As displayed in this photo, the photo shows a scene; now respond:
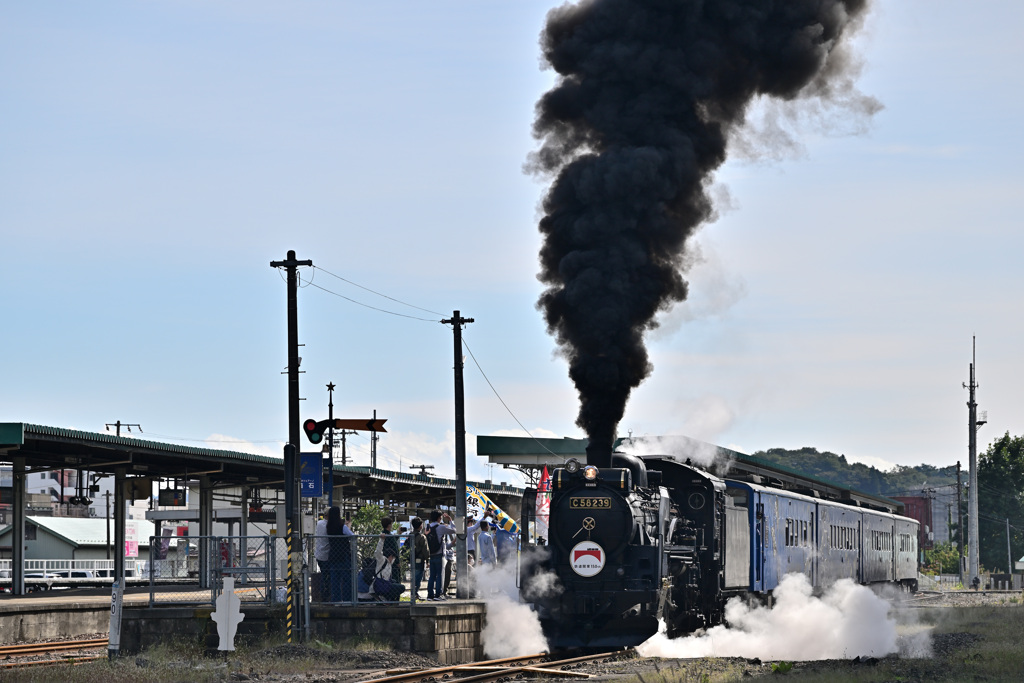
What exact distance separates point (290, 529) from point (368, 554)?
140 cm

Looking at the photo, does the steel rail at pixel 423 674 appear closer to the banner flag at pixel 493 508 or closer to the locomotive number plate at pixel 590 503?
the locomotive number plate at pixel 590 503

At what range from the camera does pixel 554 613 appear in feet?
62.8

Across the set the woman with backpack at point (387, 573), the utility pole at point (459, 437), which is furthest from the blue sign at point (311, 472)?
the utility pole at point (459, 437)

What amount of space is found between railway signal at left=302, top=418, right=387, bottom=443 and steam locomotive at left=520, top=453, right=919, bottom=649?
4.26 meters

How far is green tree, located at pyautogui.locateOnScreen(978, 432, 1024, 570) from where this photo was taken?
278ft

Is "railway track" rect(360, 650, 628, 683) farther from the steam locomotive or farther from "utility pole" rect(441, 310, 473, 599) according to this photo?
"utility pole" rect(441, 310, 473, 599)

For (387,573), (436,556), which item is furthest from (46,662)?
(436,556)

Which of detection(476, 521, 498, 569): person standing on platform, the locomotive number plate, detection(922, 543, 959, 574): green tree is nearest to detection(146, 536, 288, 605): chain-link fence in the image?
detection(476, 521, 498, 569): person standing on platform

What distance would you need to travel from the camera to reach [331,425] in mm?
22844

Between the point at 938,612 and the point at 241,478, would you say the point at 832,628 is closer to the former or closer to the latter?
the point at 938,612

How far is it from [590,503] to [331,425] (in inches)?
243

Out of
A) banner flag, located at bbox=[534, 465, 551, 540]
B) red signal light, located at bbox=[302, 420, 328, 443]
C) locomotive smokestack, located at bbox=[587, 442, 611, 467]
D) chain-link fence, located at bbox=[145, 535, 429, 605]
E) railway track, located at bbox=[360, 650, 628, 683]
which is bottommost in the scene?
railway track, located at bbox=[360, 650, 628, 683]

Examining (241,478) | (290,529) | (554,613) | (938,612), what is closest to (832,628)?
(554,613)

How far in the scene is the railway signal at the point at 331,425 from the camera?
74.3 ft
